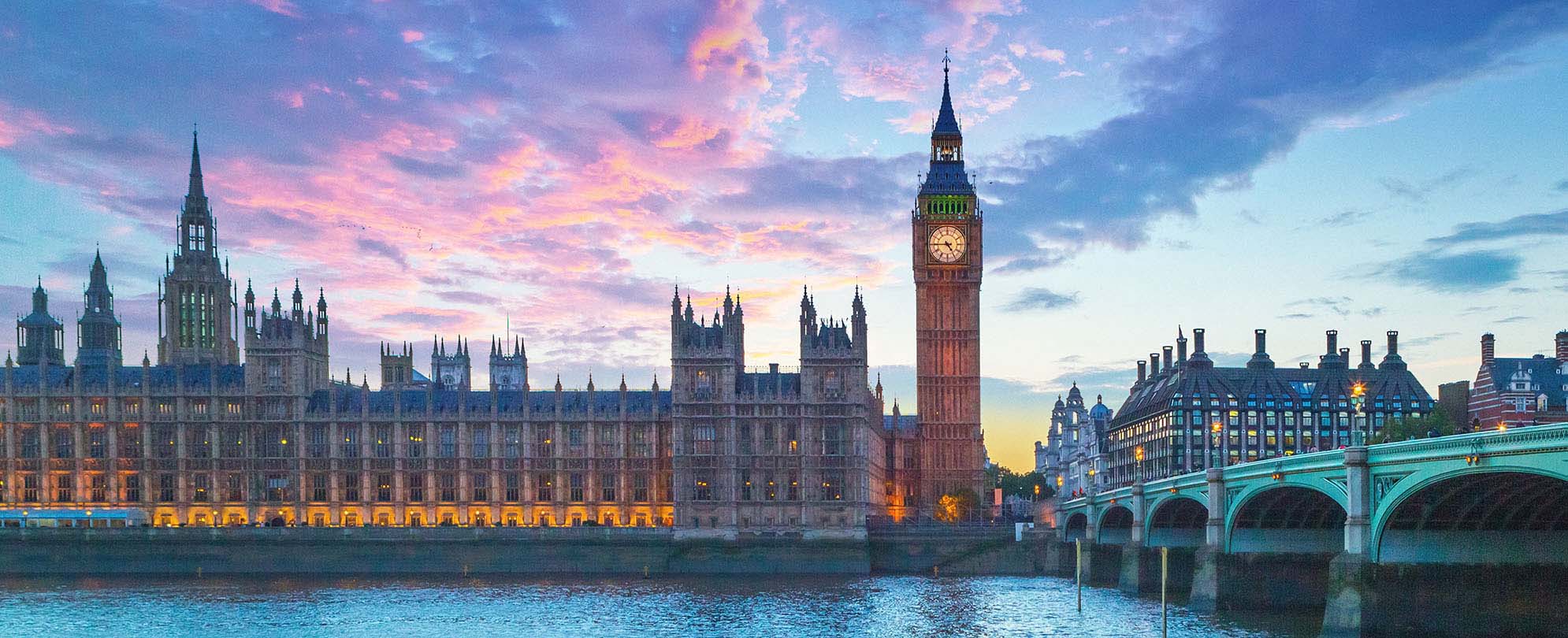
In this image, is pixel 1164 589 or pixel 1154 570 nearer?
pixel 1164 589

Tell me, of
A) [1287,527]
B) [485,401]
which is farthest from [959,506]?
[1287,527]

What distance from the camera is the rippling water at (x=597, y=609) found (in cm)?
9706

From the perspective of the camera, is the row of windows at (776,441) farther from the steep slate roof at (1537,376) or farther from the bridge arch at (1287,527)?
the steep slate roof at (1537,376)

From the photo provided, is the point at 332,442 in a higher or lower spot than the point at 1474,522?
higher

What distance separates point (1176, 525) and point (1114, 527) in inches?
918

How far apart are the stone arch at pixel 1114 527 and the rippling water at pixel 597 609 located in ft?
26.4

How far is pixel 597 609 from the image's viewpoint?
111m

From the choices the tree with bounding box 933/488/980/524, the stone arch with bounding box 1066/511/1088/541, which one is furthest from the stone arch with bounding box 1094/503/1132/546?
the tree with bounding box 933/488/980/524

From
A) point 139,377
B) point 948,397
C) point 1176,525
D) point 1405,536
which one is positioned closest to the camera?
point 1405,536

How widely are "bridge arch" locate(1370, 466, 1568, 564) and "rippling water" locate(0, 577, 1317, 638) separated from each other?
11.7 meters

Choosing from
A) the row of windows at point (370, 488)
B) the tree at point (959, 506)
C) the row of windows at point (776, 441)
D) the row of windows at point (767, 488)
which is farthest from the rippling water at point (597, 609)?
the tree at point (959, 506)

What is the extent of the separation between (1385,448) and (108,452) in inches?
5635

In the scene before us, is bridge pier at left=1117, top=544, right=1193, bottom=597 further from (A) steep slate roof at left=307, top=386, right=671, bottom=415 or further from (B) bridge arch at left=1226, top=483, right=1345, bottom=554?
(A) steep slate roof at left=307, top=386, right=671, bottom=415

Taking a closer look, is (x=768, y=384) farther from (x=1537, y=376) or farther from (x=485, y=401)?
(x=1537, y=376)
